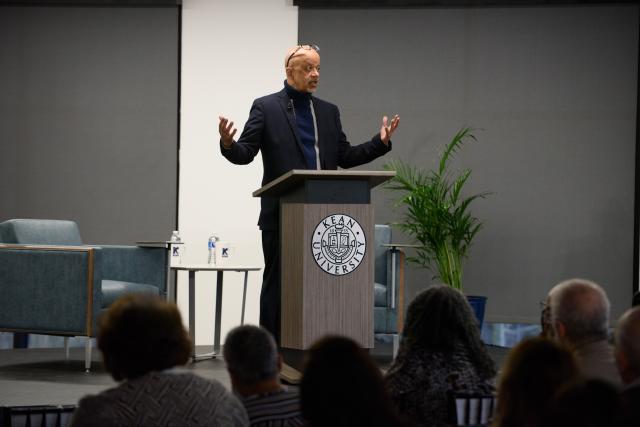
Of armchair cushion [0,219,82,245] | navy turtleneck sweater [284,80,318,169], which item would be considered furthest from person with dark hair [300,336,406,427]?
armchair cushion [0,219,82,245]

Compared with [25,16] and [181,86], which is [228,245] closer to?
[181,86]

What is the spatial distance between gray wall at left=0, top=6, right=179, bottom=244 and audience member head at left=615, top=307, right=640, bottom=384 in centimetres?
547

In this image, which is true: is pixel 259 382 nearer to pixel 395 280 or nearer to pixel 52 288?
pixel 52 288

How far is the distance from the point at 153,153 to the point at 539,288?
3.15m

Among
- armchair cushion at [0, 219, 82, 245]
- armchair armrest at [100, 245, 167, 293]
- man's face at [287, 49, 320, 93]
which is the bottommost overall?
armchair armrest at [100, 245, 167, 293]

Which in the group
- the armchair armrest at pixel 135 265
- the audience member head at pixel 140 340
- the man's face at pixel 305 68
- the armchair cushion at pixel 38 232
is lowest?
the audience member head at pixel 140 340

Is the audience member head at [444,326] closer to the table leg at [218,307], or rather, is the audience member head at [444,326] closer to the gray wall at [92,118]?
the table leg at [218,307]

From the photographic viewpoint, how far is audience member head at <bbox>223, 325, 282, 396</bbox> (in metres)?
1.95

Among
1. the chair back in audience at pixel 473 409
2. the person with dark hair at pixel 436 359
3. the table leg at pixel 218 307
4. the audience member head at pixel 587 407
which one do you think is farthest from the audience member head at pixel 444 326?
the table leg at pixel 218 307

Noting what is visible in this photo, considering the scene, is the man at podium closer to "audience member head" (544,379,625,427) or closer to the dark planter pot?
the dark planter pot

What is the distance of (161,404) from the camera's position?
1738mm

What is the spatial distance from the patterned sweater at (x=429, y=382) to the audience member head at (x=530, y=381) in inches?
25.6

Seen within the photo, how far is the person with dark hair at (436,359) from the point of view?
7.78ft

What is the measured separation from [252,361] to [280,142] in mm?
2633
